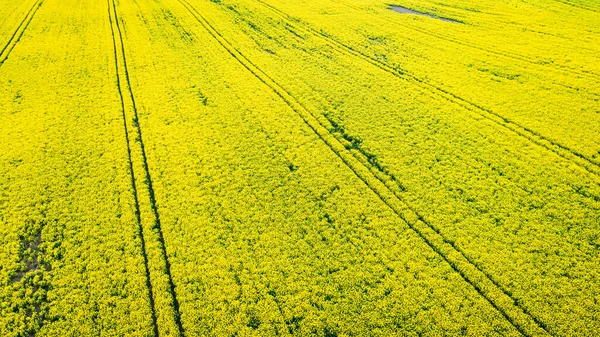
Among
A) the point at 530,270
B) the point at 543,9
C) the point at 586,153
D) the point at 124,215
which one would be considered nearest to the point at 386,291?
the point at 530,270

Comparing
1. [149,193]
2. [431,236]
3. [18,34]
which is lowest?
[431,236]

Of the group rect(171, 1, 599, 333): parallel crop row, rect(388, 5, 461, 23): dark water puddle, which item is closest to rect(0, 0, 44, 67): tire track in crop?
Result: rect(171, 1, 599, 333): parallel crop row

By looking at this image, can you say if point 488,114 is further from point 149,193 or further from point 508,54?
point 149,193

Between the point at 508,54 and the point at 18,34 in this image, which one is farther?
the point at 18,34

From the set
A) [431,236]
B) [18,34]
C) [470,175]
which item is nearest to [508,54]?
[470,175]

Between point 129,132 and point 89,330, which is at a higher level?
point 129,132

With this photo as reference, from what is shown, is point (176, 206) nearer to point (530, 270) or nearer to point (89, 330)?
point (89, 330)

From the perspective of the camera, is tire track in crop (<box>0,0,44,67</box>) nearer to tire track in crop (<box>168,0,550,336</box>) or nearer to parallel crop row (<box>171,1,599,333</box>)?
parallel crop row (<box>171,1,599,333</box>)
